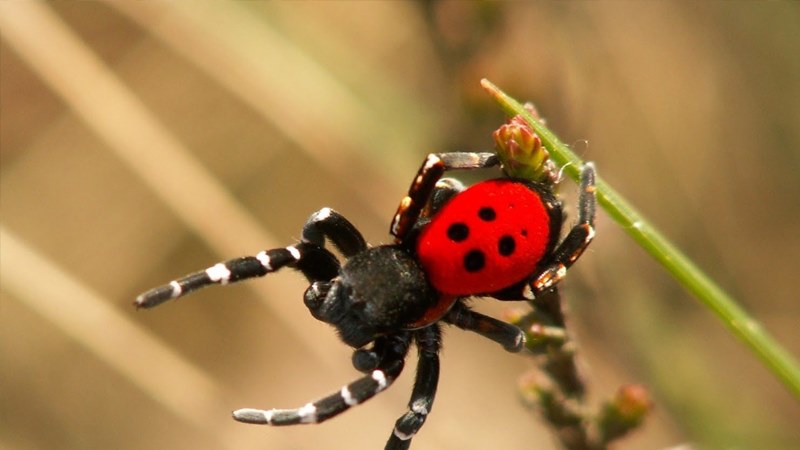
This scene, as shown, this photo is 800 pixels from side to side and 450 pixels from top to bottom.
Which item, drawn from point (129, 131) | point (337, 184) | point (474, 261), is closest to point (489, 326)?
point (474, 261)

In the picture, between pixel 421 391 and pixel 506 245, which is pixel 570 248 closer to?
pixel 506 245

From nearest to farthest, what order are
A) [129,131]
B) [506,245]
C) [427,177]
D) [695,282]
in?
[695,282]
[506,245]
[427,177]
[129,131]

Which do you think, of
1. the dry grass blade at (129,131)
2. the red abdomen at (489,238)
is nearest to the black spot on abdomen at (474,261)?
the red abdomen at (489,238)

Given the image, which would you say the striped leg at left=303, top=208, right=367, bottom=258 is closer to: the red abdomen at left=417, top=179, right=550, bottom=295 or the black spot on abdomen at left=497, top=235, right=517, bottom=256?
the red abdomen at left=417, top=179, right=550, bottom=295

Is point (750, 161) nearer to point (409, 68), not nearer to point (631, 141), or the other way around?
point (631, 141)

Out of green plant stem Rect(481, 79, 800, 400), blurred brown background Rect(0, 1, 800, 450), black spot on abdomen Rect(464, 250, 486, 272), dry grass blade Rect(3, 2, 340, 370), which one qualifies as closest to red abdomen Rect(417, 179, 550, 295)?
black spot on abdomen Rect(464, 250, 486, 272)

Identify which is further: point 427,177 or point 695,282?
point 427,177
